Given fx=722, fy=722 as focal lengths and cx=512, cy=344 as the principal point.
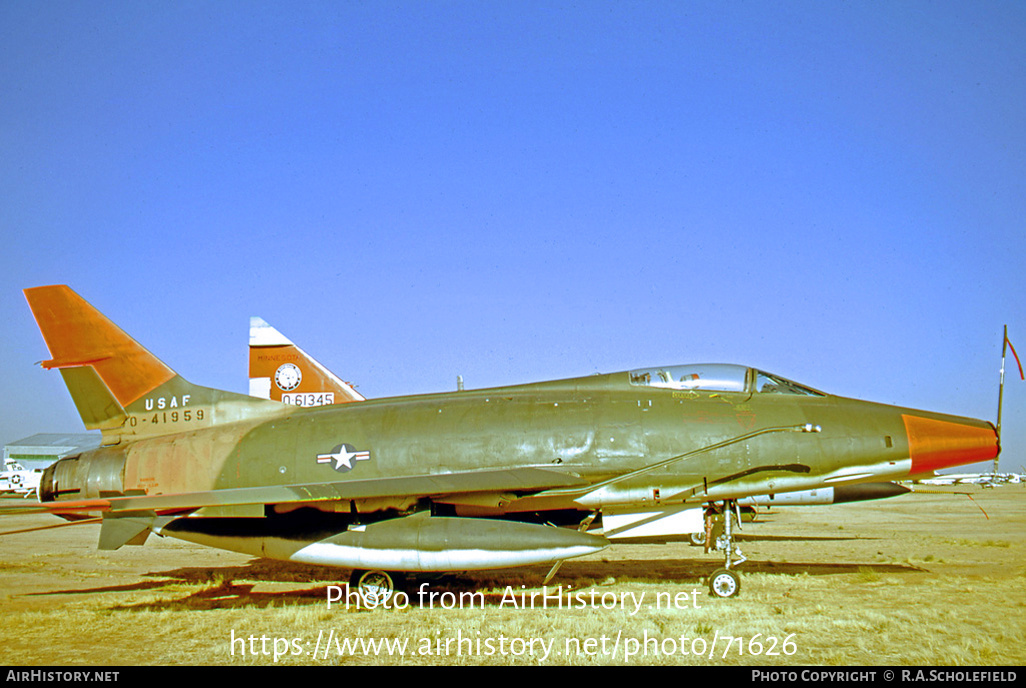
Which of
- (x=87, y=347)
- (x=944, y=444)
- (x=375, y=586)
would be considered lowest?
(x=375, y=586)

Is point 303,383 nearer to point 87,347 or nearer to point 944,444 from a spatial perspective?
point 87,347

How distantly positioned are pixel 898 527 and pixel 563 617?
18132mm

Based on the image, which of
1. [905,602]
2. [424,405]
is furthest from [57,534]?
[905,602]

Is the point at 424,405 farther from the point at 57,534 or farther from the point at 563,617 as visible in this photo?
the point at 57,534

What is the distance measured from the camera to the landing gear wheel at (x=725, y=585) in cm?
1000

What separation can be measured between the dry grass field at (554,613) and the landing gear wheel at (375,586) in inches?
8.3

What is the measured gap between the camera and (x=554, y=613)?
920cm

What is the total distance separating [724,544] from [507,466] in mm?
3414

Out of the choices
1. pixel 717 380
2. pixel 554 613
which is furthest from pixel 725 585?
pixel 717 380

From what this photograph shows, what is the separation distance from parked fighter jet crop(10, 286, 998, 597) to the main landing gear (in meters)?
0.03

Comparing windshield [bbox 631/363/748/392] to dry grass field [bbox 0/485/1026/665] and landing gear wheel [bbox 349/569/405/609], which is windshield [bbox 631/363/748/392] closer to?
dry grass field [bbox 0/485/1026/665]

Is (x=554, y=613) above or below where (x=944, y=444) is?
below

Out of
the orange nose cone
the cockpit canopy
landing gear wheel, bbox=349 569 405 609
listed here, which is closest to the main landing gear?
the cockpit canopy

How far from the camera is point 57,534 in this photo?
24969mm
